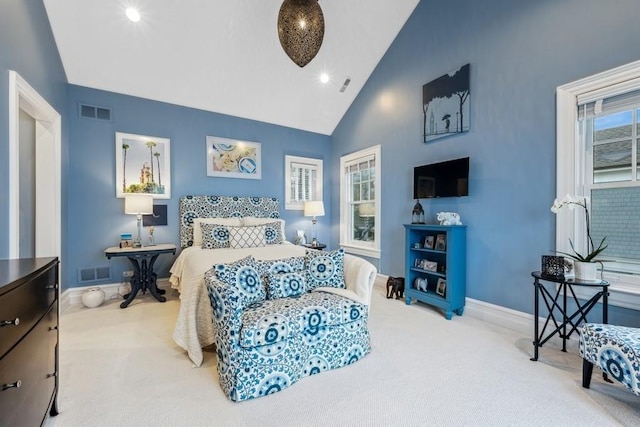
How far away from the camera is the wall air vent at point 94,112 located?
3.79m

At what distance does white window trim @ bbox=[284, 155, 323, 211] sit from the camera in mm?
5324

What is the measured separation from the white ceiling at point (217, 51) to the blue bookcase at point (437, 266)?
2856 mm

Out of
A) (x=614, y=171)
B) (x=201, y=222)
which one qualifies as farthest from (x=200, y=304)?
(x=614, y=171)

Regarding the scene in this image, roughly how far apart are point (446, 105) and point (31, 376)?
167 inches

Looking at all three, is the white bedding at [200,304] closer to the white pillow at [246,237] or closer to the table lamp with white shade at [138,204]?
the white pillow at [246,237]

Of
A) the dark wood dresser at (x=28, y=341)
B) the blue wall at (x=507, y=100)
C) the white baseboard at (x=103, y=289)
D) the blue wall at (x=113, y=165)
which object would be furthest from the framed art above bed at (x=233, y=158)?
the dark wood dresser at (x=28, y=341)

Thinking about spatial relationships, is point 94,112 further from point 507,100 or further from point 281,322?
point 507,100

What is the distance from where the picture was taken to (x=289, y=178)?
5.37 meters

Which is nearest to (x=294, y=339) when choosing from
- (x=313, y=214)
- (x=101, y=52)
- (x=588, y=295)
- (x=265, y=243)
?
(x=265, y=243)

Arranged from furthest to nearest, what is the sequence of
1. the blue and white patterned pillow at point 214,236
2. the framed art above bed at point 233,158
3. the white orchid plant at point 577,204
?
the framed art above bed at point 233,158, the blue and white patterned pillow at point 214,236, the white orchid plant at point 577,204

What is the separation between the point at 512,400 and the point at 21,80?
444 centimetres

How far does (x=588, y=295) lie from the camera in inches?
95.2

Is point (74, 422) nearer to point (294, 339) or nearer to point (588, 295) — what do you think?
point (294, 339)

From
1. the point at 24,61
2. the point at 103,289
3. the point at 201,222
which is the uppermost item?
the point at 24,61
